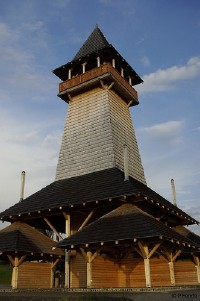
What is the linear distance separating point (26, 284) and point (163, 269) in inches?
251

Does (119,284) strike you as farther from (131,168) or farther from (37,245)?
(131,168)

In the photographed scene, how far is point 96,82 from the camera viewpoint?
22.1 metres

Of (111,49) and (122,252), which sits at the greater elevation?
(111,49)

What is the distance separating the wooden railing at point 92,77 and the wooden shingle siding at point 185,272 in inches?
460

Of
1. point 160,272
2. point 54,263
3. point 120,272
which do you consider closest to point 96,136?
point 54,263

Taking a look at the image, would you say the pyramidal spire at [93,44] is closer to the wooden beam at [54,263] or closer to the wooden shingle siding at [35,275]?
the wooden beam at [54,263]

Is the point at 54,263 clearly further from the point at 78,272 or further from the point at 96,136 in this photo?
the point at 96,136

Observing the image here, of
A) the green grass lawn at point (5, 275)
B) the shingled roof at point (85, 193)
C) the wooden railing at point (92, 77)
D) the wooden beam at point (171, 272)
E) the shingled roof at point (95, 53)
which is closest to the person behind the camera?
the wooden beam at point (171, 272)

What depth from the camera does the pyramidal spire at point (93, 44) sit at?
76.8 feet

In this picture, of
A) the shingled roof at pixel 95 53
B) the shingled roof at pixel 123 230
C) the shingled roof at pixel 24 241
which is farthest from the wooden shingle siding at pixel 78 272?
the shingled roof at pixel 95 53

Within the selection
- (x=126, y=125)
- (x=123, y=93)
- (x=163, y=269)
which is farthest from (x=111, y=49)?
(x=163, y=269)

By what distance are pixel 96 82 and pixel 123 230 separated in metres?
11.6

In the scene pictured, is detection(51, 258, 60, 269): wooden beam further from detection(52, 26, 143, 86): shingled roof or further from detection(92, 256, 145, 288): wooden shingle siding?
detection(52, 26, 143, 86): shingled roof

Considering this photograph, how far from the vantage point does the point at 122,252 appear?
53.8 ft
